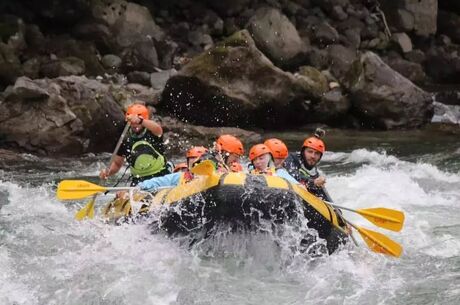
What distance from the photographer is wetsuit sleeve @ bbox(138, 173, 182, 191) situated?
654 centimetres

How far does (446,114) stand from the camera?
52.0ft

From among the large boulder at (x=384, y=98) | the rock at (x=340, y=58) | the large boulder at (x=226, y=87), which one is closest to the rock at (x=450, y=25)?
the rock at (x=340, y=58)

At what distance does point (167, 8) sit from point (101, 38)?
3310 mm

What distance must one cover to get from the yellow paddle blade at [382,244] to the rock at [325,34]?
46.3 feet

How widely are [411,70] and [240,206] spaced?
14.9 metres

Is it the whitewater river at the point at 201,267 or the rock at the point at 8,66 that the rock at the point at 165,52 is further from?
the whitewater river at the point at 201,267

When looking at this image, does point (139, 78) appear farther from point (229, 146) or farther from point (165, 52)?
point (229, 146)

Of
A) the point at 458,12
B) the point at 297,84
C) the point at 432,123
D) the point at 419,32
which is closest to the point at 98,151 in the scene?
the point at 297,84

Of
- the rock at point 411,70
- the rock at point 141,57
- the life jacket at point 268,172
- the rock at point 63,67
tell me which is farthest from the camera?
the rock at point 411,70

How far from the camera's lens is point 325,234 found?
5.72 meters

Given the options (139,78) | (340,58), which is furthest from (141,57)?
(340,58)

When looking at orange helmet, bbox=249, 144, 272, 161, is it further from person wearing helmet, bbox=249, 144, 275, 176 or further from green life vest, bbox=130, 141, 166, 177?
green life vest, bbox=130, 141, 166, 177

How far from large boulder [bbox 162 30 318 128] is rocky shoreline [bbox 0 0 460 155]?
0.07 feet

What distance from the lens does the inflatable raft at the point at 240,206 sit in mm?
5406
